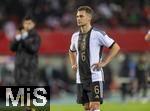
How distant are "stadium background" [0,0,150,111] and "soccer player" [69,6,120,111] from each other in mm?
11467

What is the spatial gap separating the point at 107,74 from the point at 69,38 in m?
2.11

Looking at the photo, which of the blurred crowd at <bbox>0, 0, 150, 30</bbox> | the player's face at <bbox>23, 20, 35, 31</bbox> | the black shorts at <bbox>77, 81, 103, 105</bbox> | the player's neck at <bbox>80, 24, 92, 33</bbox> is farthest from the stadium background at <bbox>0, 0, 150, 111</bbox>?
the player's neck at <bbox>80, 24, 92, 33</bbox>

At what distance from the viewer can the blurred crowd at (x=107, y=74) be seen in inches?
927

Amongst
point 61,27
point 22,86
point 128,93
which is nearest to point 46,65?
point 61,27

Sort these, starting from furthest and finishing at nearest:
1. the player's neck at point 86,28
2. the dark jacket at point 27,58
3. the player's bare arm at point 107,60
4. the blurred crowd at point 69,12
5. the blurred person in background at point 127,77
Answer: the blurred crowd at point 69,12
the blurred person in background at point 127,77
the dark jacket at point 27,58
the player's neck at point 86,28
the player's bare arm at point 107,60

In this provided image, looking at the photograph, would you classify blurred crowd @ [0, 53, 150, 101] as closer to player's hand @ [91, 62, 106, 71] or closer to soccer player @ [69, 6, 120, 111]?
soccer player @ [69, 6, 120, 111]

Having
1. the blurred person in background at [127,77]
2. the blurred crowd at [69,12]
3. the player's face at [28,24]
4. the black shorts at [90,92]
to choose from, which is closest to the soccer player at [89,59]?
the black shorts at [90,92]

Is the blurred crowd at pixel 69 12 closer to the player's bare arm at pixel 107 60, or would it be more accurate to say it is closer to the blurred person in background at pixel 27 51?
the blurred person in background at pixel 27 51

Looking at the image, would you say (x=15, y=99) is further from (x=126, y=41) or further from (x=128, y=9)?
(x=128, y=9)

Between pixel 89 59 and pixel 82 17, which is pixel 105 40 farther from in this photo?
pixel 82 17

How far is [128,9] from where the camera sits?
94.5 ft

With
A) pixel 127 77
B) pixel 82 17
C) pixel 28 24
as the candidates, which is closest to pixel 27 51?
pixel 28 24

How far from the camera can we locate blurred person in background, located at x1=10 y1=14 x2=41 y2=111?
584 inches

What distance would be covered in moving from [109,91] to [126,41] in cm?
237
